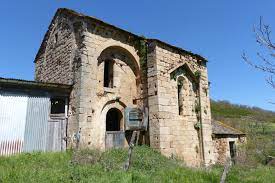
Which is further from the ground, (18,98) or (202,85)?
(202,85)

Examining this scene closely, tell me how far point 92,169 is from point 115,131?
445 cm

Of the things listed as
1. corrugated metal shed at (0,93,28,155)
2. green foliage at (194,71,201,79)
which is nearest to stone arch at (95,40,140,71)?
green foliage at (194,71,201,79)

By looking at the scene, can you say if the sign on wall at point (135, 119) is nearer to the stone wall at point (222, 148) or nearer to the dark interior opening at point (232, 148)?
the stone wall at point (222, 148)

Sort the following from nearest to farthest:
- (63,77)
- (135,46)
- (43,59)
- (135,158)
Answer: (135,158), (63,77), (135,46), (43,59)

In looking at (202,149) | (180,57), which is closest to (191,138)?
(202,149)

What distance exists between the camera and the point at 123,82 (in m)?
12.6

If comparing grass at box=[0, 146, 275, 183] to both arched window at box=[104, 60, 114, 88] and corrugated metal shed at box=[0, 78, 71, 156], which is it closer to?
corrugated metal shed at box=[0, 78, 71, 156]

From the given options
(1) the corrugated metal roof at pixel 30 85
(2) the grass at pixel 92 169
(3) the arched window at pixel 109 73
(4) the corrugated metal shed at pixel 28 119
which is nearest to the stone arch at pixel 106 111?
(3) the arched window at pixel 109 73

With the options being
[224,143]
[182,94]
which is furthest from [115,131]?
[224,143]

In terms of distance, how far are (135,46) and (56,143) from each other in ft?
19.5

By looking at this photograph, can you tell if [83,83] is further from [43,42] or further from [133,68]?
[43,42]

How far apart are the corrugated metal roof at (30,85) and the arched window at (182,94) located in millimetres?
5582

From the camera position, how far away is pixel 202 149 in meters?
13.5

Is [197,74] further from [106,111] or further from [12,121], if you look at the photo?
[12,121]
